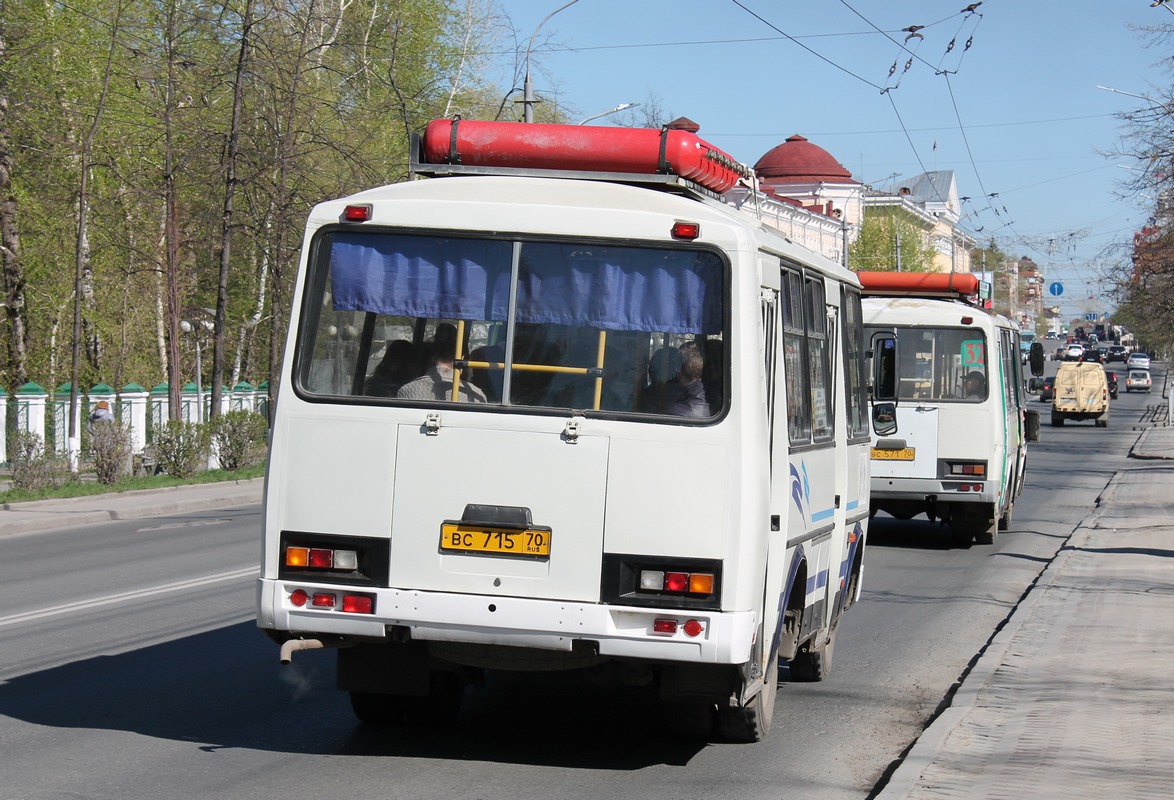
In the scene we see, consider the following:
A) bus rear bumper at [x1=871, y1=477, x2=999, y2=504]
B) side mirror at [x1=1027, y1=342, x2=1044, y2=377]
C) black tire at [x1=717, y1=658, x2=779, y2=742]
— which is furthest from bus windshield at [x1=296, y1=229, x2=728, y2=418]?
side mirror at [x1=1027, y1=342, x2=1044, y2=377]

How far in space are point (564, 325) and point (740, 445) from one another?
91 cm

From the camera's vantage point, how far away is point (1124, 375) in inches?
4648

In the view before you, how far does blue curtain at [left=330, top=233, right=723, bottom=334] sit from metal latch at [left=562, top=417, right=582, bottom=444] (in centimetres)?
45

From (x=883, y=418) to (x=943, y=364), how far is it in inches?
288

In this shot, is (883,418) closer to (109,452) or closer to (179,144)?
(109,452)

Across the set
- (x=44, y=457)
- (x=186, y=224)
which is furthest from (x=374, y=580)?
(x=186, y=224)

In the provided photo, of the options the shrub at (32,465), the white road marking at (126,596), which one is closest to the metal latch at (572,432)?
the white road marking at (126,596)

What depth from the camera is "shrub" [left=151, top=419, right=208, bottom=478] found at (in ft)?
89.9

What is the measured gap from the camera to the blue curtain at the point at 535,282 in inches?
253

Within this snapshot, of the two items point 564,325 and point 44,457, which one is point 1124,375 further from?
point 564,325

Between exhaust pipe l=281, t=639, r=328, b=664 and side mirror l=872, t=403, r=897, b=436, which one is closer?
exhaust pipe l=281, t=639, r=328, b=664

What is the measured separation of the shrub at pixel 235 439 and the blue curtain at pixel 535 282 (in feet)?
74.4

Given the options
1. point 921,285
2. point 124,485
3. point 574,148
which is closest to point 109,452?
point 124,485

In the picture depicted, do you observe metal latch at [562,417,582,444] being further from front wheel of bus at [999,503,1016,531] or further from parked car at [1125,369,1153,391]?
parked car at [1125,369,1153,391]
